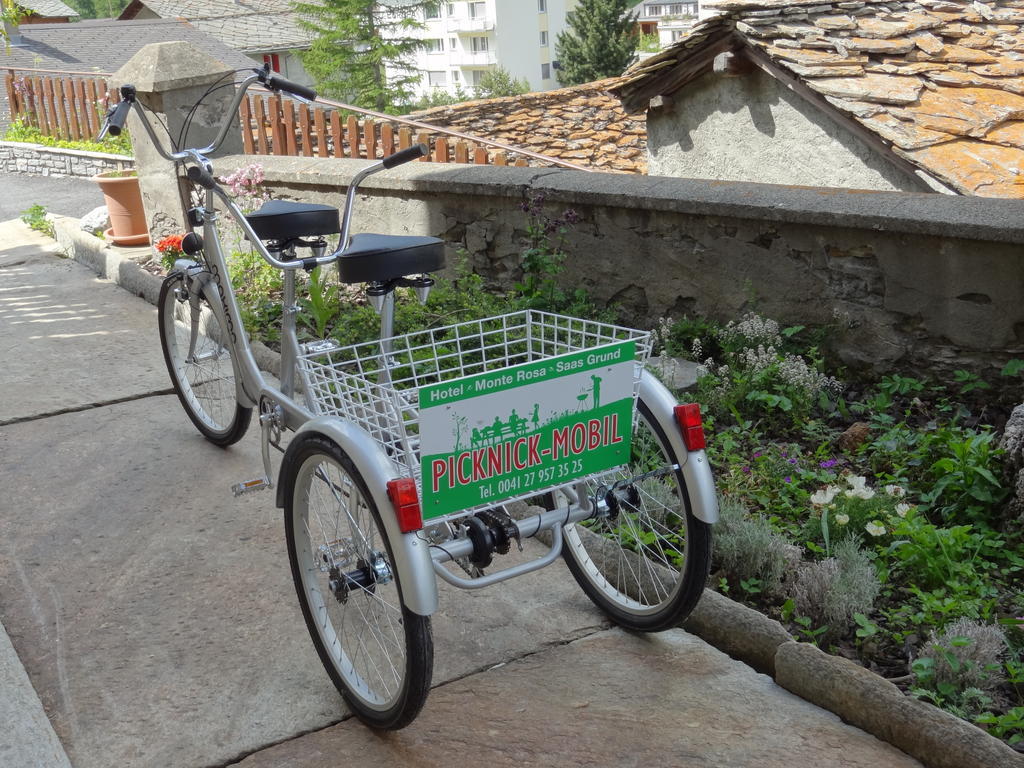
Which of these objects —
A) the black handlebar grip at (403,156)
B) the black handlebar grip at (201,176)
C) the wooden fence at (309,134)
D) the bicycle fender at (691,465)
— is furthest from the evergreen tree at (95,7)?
the bicycle fender at (691,465)

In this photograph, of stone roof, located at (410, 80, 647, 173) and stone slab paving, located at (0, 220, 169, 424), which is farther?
stone roof, located at (410, 80, 647, 173)

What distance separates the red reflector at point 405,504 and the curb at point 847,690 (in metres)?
1.07

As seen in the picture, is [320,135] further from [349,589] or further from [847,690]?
[847,690]

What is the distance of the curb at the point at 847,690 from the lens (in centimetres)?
227

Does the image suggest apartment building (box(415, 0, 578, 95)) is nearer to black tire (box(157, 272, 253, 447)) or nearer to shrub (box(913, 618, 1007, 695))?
black tire (box(157, 272, 253, 447))

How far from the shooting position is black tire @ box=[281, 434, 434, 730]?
2.41 m

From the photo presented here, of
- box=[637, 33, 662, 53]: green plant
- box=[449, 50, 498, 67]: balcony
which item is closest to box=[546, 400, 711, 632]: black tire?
box=[449, 50, 498, 67]: balcony

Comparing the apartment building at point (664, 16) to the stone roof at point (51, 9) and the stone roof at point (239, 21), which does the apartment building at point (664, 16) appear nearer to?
the stone roof at point (239, 21)

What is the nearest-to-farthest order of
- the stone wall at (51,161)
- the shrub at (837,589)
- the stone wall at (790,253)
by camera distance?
the shrub at (837,589)
the stone wall at (790,253)
the stone wall at (51,161)

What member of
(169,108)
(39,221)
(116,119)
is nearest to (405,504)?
(116,119)

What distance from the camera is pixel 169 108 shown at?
6.77m

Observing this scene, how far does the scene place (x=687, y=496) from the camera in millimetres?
2629

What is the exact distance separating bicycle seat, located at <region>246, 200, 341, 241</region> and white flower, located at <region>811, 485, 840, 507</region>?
1.80 metres

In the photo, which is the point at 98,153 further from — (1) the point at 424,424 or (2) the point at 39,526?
(1) the point at 424,424
